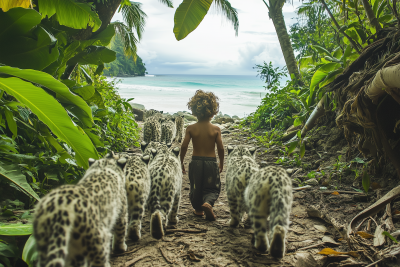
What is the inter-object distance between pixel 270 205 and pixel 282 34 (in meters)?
9.74

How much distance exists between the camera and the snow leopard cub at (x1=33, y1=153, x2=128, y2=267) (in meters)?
1.89

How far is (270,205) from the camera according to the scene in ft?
9.91

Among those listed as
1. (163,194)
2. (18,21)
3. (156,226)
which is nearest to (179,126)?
(163,194)

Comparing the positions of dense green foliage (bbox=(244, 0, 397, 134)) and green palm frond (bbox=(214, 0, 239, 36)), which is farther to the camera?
green palm frond (bbox=(214, 0, 239, 36))

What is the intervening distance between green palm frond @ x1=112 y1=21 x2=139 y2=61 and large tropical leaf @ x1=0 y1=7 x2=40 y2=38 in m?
12.4

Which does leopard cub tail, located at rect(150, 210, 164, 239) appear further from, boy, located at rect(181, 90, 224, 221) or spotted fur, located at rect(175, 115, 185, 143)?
spotted fur, located at rect(175, 115, 185, 143)

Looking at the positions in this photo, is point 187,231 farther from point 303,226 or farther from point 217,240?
point 303,226

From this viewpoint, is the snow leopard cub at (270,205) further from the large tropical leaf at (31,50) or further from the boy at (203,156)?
the large tropical leaf at (31,50)

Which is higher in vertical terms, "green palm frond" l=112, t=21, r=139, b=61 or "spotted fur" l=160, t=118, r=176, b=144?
"green palm frond" l=112, t=21, r=139, b=61

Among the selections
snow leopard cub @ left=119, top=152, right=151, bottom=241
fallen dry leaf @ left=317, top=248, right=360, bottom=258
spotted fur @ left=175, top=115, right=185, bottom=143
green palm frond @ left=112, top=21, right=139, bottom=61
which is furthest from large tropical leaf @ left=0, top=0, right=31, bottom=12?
green palm frond @ left=112, top=21, right=139, bottom=61

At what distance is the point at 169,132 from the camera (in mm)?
8141

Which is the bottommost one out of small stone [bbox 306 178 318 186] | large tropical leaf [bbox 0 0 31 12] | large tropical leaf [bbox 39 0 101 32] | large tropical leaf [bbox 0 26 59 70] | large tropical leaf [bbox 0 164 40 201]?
small stone [bbox 306 178 318 186]

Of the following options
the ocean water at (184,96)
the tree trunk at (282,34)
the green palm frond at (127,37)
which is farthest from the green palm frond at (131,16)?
the tree trunk at (282,34)

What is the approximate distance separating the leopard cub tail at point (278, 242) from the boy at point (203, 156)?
1511 mm
